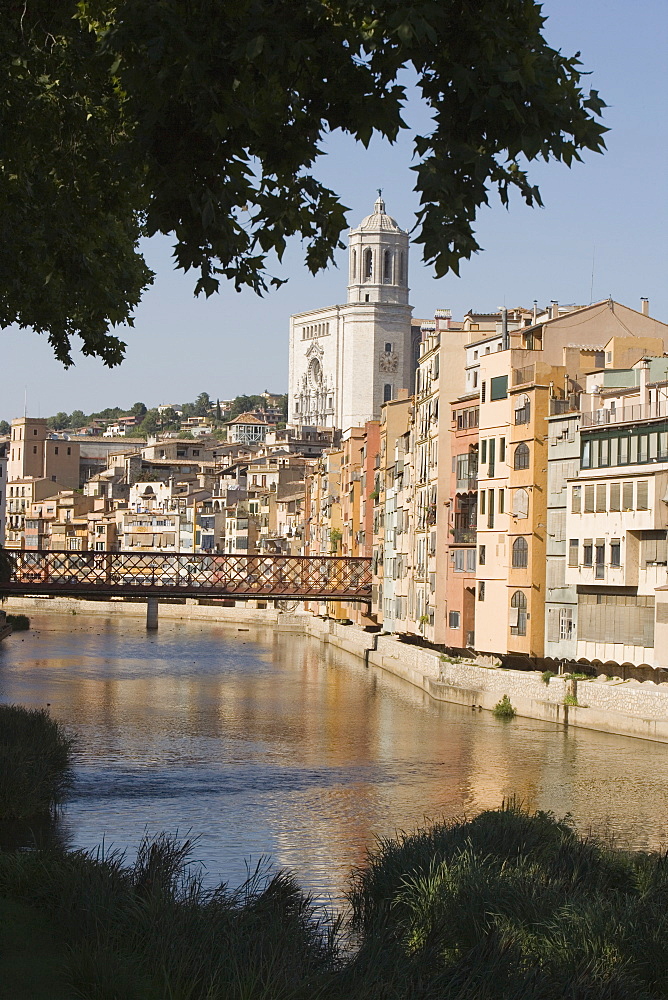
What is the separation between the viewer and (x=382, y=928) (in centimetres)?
1278

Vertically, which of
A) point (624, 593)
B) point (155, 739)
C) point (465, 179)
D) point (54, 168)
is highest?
point (54, 168)

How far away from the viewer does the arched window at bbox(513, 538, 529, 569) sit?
4306 cm

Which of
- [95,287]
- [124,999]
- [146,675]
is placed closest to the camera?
[124,999]

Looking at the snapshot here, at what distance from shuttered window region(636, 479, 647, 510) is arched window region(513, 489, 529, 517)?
20.2ft

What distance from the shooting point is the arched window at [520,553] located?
141ft

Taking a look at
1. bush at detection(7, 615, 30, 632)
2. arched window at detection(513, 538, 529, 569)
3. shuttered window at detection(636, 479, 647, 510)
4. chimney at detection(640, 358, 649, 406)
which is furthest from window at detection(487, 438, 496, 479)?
bush at detection(7, 615, 30, 632)

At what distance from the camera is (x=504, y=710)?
133 ft

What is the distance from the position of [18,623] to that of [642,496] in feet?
177

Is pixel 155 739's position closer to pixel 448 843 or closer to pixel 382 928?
pixel 448 843

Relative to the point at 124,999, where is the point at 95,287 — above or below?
above

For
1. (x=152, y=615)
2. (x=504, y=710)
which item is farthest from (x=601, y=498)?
(x=152, y=615)

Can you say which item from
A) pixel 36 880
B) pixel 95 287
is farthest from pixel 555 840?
pixel 95 287

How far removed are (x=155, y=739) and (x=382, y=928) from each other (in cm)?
2408

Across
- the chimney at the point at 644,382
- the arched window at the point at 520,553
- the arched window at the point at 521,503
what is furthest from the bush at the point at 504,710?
the chimney at the point at 644,382
